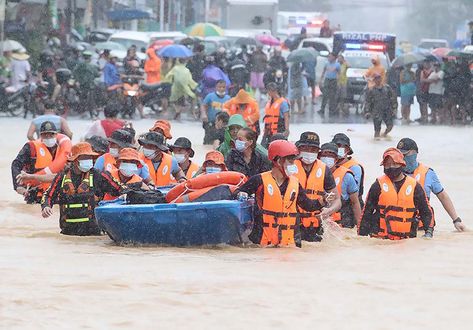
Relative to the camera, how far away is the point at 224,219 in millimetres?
12703

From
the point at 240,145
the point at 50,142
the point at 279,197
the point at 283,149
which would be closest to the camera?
the point at 283,149

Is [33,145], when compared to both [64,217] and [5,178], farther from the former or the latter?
[5,178]

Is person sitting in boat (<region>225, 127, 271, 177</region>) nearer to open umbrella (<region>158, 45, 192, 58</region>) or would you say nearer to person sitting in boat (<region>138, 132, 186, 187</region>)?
person sitting in boat (<region>138, 132, 186, 187</region>)

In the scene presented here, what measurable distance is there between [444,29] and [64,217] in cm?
8730

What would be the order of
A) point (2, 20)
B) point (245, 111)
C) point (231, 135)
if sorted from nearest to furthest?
point (231, 135)
point (245, 111)
point (2, 20)

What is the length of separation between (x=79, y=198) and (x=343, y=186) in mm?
2622

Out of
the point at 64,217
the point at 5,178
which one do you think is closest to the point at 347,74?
the point at 5,178

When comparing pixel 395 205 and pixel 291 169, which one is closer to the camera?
pixel 291 169

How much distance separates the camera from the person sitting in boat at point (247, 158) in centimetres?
1425

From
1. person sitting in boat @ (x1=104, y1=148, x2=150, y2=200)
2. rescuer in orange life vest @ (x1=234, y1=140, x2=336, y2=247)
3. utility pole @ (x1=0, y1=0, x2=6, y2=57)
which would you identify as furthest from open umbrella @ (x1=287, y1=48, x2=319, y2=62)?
rescuer in orange life vest @ (x1=234, y1=140, x2=336, y2=247)

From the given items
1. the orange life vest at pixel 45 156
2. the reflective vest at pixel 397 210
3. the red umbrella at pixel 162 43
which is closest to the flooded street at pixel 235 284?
the reflective vest at pixel 397 210

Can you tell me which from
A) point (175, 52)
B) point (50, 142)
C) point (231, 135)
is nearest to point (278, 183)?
point (231, 135)

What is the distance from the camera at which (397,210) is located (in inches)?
518

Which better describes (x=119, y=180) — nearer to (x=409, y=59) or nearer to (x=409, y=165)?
(x=409, y=165)
